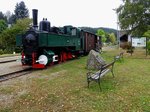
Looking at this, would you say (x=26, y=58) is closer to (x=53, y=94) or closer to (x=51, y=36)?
(x=51, y=36)

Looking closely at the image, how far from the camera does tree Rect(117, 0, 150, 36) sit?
32787 millimetres

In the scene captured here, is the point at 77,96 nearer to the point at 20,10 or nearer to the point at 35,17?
the point at 35,17

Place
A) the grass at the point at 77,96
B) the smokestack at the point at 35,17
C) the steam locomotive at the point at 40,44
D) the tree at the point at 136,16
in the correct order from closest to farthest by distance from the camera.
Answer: the grass at the point at 77,96, the steam locomotive at the point at 40,44, the smokestack at the point at 35,17, the tree at the point at 136,16

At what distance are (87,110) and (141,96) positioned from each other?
7.27ft

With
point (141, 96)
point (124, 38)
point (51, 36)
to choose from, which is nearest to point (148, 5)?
point (51, 36)

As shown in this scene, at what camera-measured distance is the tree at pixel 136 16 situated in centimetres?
3279

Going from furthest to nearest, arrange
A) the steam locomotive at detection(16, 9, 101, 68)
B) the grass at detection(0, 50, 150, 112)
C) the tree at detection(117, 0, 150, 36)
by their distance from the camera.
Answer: the tree at detection(117, 0, 150, 36)
the steam locomotive at detection(16, 9, 101, 68)
the grass at detection(0, 50, 150, 112)

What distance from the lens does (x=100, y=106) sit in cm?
683

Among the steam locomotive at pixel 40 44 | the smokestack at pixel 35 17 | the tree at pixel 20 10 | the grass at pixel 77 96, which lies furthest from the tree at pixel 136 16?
the tree at pixel 20 10

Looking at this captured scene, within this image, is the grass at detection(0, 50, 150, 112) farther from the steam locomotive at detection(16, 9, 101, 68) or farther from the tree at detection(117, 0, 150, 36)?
the tree at detection(117, 0, 150, 36)

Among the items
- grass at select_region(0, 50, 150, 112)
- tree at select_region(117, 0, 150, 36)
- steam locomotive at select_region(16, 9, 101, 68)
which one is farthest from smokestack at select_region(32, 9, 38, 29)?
tree at select_region(117, 0, 150, 36)

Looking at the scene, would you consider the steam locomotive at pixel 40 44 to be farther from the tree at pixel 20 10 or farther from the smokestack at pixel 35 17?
the tree at pixel 20 10

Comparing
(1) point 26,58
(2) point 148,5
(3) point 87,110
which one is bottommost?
(3) point 87,110

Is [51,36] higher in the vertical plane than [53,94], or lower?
higher
